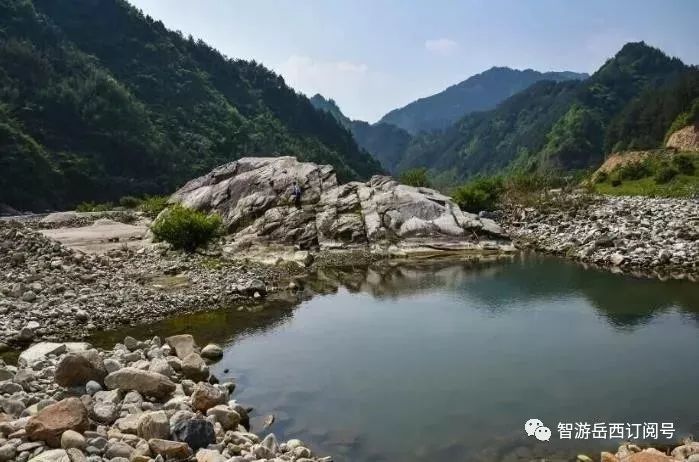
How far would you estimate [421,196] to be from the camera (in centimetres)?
4528

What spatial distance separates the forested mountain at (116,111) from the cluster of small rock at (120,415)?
85220mm

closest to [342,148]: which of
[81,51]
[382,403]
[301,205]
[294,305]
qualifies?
[81,51]

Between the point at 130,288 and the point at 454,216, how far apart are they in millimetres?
25870

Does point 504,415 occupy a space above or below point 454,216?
below

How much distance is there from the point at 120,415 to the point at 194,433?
1997 millimetres

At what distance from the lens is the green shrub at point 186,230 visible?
3662cm

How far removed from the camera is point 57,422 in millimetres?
9969

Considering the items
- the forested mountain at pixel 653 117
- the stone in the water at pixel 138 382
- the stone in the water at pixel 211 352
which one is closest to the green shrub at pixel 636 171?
the forested mountain at pixel 653 117

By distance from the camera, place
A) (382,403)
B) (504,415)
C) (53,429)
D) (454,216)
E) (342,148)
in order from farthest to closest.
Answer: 1. (342,148)
2. (454,216)
3. (382,403)
4. (504,415)
5. (53,429)

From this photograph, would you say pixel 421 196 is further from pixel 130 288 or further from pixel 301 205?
pixel 130 288

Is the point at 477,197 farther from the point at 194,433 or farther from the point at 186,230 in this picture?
the point at 194,433

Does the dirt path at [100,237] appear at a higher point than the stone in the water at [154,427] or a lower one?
higher

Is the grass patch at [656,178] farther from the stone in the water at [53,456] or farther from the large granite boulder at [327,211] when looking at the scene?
the stone in the water at [53,456]

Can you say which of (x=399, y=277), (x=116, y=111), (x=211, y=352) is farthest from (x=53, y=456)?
(x=116, y=111)
